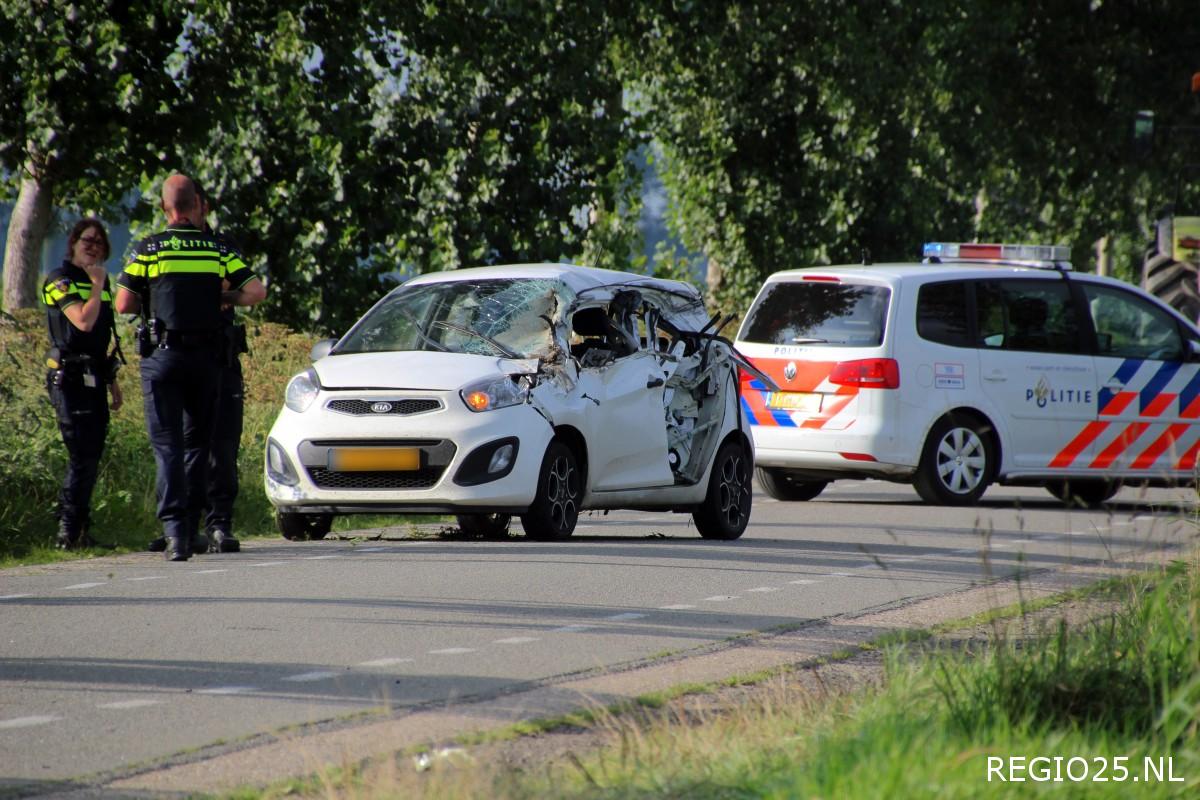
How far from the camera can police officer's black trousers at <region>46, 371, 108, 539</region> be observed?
36.4 ft

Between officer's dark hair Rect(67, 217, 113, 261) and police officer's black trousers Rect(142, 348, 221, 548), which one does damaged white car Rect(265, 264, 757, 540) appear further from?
officer's dark hair Rect(67, 217, 113, 261)

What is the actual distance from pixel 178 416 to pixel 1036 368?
799 cm

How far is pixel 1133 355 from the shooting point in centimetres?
1653

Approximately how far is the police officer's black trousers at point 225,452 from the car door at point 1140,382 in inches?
309

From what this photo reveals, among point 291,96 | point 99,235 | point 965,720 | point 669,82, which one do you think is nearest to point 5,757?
point 965,720

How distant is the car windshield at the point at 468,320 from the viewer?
11695 mm

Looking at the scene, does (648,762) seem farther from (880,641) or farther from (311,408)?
(311,408)

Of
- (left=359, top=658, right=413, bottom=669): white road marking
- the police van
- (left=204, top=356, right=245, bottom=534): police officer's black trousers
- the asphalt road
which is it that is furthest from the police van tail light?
(left=359, top=658, right=413, bottom=669): white road marking

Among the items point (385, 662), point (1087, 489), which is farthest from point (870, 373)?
point (385, 662)

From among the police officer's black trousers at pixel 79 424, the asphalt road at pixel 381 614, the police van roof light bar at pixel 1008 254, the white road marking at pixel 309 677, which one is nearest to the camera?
the asphalt road at pixel 381 614

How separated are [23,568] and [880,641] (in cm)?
510

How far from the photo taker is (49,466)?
1266 centimetres

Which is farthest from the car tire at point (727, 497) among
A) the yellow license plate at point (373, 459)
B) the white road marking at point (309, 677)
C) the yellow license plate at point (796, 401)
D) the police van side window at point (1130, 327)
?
the white road marking at point (309, 677)

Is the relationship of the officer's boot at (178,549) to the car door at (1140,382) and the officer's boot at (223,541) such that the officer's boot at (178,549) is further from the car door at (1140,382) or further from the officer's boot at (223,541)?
the car door at (1140,382)
